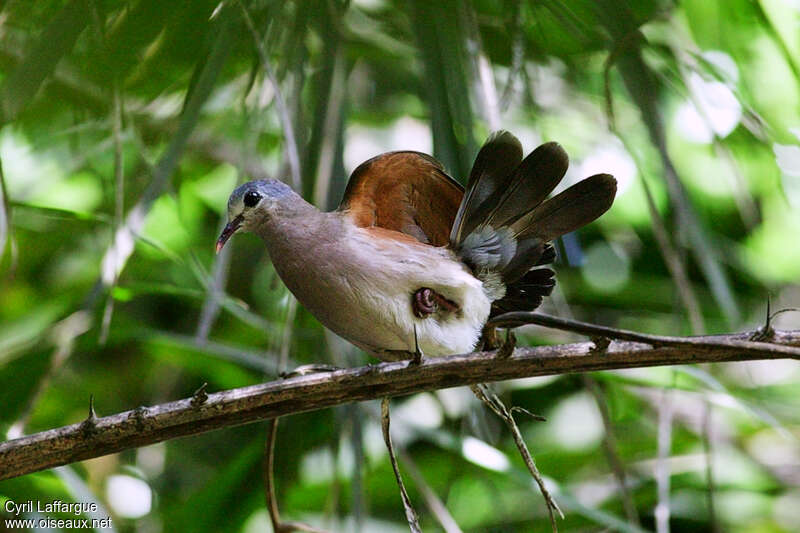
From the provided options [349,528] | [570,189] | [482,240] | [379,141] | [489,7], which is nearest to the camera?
[570,189]

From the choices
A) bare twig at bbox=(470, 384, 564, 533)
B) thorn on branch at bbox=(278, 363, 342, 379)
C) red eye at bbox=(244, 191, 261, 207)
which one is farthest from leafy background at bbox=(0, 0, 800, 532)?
bare twig at bbox=(470, 384, 564, 533)

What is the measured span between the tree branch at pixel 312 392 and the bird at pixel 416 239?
0.41m

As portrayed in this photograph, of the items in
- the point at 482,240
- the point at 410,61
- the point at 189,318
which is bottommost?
the point at 482,240

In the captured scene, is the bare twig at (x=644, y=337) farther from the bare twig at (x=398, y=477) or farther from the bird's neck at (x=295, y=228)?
the bird's neck at (x=295, y=228)

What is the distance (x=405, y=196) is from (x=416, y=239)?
0.09 meters

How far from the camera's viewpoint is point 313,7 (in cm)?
161

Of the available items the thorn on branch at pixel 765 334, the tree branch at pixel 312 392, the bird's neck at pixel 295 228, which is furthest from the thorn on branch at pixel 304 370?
the thorn on branch at pixel 765 334

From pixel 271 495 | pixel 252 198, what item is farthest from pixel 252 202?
pixel 271 495

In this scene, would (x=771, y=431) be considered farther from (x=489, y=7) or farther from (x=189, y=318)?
(x=189, y=318)

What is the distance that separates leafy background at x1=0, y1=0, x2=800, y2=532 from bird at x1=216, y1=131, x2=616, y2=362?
0.10 meters

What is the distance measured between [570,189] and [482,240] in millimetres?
203

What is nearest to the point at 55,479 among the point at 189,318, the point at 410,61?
the point at 189,318

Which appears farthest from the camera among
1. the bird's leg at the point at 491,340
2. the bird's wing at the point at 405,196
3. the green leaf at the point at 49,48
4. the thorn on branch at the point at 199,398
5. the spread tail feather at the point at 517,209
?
the bird's wing at the point at 405,196

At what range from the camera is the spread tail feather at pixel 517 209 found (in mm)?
1537
